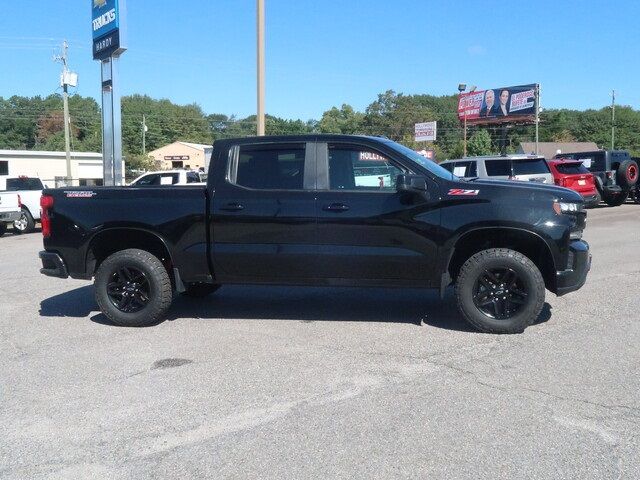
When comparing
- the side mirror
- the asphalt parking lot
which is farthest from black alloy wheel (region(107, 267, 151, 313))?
the side mirror

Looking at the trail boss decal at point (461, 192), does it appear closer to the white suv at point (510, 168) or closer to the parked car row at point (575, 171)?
the parked car row at point (575, 171)

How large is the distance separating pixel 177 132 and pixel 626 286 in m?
114

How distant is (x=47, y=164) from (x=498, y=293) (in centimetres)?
4866

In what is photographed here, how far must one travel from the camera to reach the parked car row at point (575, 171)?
692 inches

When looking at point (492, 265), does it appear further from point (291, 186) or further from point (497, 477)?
point (497, 477)

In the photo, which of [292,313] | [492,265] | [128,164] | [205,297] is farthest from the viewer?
[128,164]

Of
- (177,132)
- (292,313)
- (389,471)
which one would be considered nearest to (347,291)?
(292,313)

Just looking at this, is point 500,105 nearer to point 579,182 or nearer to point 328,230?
point 579,182

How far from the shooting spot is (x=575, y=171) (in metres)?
20.2

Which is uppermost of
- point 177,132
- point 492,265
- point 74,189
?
point 177,132

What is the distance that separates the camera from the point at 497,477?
3.45 meters

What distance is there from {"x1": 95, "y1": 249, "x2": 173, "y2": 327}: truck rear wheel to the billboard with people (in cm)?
6354

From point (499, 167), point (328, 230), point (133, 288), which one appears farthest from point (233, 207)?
point (499, 167)

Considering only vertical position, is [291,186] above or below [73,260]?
above
